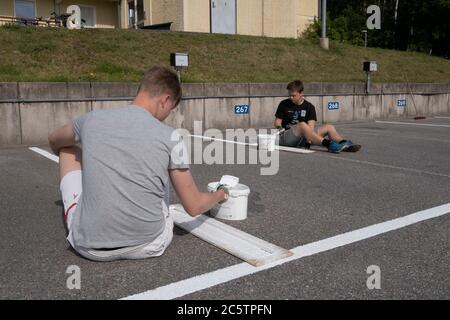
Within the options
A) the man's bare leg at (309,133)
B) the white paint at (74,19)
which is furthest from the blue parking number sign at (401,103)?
the white paint at (74,19)

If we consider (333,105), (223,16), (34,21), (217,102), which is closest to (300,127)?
(217,102)

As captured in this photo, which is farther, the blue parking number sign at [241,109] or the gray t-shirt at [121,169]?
the blue parking number sign at [241,109]

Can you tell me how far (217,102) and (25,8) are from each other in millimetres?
17506

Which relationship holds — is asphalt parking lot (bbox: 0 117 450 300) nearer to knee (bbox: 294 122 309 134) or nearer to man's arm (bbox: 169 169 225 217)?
man's arm (bbox: 169 169 225 217)

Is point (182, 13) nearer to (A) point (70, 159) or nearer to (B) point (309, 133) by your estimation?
(B) point (309, 133)

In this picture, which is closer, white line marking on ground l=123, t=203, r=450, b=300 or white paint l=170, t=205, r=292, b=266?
white line marking on ground l=123, t=203, r=450, b=300

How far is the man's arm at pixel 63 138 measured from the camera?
10.4 ft

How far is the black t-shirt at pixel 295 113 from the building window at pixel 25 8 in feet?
68.4

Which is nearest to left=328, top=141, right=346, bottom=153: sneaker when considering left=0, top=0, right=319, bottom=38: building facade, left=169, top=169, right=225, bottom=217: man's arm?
left=169, top=169, right=225, bottom=217: man's arm

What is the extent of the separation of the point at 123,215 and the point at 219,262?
79 centimetres

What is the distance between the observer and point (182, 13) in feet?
72.6

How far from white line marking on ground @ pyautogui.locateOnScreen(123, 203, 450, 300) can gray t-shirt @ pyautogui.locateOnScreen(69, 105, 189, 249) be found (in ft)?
1.57

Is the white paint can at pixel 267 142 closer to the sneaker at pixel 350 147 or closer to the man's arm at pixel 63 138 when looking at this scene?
the sneaker at pixel 350 147

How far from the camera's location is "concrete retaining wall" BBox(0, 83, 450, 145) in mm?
9125
